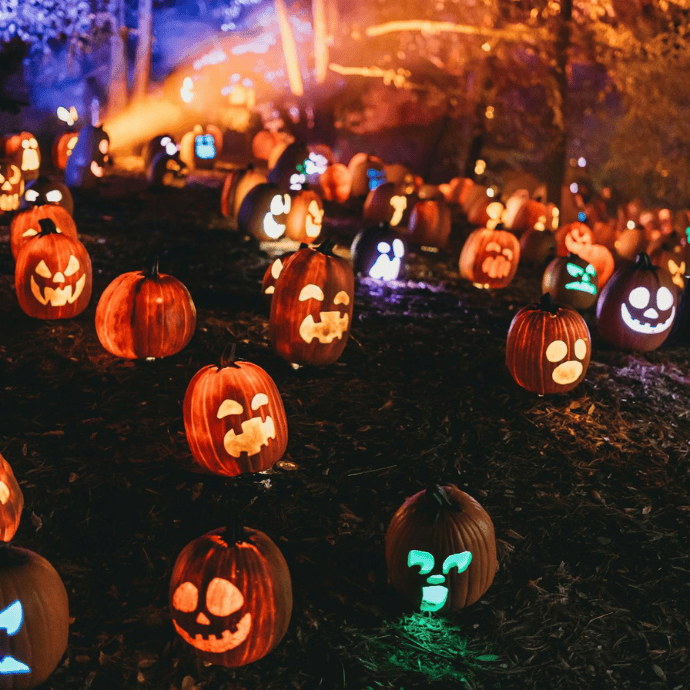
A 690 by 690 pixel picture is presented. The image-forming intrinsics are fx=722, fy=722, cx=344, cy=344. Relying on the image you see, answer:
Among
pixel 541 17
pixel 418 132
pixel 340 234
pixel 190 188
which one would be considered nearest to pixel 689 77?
pixel 541 17

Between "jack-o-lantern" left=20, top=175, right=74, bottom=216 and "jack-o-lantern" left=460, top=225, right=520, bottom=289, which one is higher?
"jack-o-lantern" left=20, top=175, right=74, bottom=216

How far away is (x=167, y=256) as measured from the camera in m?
8.96

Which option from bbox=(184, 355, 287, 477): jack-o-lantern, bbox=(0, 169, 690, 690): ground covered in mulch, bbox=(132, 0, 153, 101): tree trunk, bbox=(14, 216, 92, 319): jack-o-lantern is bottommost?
bbox=(0, 169, 690, 690): ground covered in mulch

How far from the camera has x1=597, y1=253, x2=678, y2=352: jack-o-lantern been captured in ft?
23.6

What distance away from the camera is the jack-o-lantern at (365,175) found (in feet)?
48.6

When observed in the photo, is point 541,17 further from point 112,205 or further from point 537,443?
point 537,443

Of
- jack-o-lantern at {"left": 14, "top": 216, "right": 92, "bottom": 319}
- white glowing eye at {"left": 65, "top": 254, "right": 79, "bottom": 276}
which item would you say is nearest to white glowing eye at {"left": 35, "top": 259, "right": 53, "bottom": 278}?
jack-o-lantern at {"left": 14, "top": 216, "right": 92, "bottom": 319}

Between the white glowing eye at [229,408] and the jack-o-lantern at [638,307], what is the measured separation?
4.58 m

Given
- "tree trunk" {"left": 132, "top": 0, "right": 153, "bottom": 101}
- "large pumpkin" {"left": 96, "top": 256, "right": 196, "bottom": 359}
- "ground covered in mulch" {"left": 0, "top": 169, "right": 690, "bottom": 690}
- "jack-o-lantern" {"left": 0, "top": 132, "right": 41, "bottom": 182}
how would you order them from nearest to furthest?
"ground covered in mulch" {"left": 0, "top": 169, "right": 690, "bottom": 690}, "large pumpkin" {"left": 96, "top": 256, "right": 196, "bottom": 359}, "jack-o-lantern" {"left": 0, "top": 132, "right": 41, "bottom": 182}, "tree trunk" {"left": 132, "top": 0, "right": 153, "bottom": 101}

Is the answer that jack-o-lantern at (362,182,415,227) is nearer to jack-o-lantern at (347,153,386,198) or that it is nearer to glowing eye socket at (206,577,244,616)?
jack-o-lantern at (347,153,386,198)

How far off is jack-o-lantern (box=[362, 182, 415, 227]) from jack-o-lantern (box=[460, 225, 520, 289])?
9.75ft

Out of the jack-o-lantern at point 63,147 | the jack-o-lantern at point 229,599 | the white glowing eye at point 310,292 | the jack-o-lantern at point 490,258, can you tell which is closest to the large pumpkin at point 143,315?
the white glowing eye at point 310,292

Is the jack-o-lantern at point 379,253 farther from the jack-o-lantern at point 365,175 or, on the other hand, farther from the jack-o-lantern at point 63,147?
the jack-o-lantern at point 63,147

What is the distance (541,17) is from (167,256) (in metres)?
9.47
